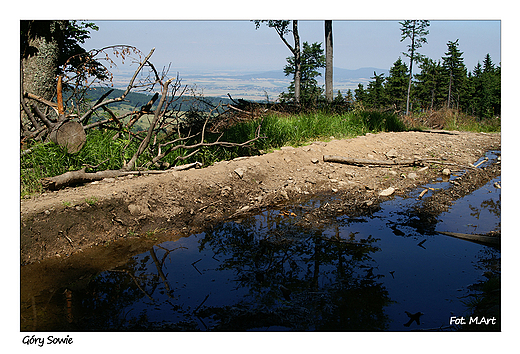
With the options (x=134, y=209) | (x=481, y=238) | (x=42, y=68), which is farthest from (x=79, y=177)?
(x=481, y=238)

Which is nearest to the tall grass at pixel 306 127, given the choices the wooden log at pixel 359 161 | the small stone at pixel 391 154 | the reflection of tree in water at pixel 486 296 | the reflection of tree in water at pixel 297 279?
the wooden log at pixel 359 161

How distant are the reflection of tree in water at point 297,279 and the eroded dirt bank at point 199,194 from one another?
67 centimetres

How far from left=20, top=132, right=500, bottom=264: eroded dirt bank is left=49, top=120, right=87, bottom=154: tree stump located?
2.30 feet

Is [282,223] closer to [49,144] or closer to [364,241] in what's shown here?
[364,241]

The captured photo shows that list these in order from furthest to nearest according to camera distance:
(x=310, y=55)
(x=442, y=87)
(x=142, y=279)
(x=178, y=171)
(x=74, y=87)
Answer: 1. (x=442, y=87)
2. (x=310, y=55)
3. (x=74, y=87)
4. (x=178, y=171)
5. (x=142, y=279)

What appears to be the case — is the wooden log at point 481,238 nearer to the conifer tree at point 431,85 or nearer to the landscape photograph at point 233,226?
the landscape photograph at point 233,226

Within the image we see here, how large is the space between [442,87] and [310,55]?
22140 mm

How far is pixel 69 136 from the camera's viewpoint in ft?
16.3

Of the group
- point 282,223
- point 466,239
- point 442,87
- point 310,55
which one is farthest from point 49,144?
point 442,87

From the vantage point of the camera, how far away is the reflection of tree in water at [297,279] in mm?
2641

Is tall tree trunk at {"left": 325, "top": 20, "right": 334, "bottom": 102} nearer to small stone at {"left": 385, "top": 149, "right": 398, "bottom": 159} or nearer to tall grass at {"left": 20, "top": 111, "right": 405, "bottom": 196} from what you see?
tall grass at {"left": 20, "top": 111, "right": 405, "bottom": 196}

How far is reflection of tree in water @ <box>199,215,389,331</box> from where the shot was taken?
2.64 m

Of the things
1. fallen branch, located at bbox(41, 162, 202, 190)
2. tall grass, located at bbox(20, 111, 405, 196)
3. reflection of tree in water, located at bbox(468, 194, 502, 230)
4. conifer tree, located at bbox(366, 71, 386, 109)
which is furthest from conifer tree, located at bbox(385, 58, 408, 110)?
fallen branch, located at bbox(41, 162, 202, 190)

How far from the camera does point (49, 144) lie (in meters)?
4.89
